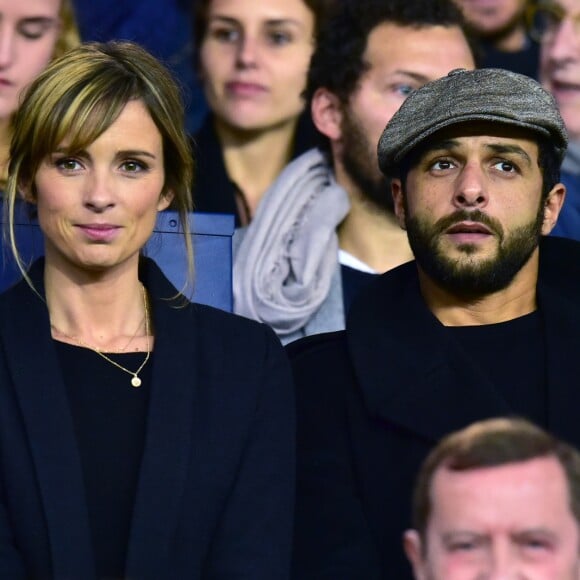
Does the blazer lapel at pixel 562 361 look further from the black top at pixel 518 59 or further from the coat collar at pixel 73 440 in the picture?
the black top at pixel 518 59

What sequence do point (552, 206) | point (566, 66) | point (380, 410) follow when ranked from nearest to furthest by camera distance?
point (380, 410) < point (552, 206) < point (566, 66)

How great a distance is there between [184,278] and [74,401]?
0.63 metres

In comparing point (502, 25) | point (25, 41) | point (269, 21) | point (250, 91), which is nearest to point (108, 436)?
point (25, 41)

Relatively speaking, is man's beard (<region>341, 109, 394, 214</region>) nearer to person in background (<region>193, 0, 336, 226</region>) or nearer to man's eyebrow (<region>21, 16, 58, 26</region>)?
person in background (<region>193, 0, 336, 226</region>)

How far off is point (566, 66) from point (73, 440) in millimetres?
2295

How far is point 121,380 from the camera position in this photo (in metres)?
3.32

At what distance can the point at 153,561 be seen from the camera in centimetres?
317

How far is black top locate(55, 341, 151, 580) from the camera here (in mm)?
3197

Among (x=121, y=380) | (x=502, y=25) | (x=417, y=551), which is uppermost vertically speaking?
(x=502, y=25)

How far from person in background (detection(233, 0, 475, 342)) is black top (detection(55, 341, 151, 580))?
1.01 metres

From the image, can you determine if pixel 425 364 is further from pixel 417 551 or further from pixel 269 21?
pixel 269 21

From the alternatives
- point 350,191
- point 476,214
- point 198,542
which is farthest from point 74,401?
point 350,191

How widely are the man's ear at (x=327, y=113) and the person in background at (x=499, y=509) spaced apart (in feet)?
6.80

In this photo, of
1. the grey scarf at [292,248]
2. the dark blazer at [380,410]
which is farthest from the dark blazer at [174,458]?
the grey scarf at [292,248]
